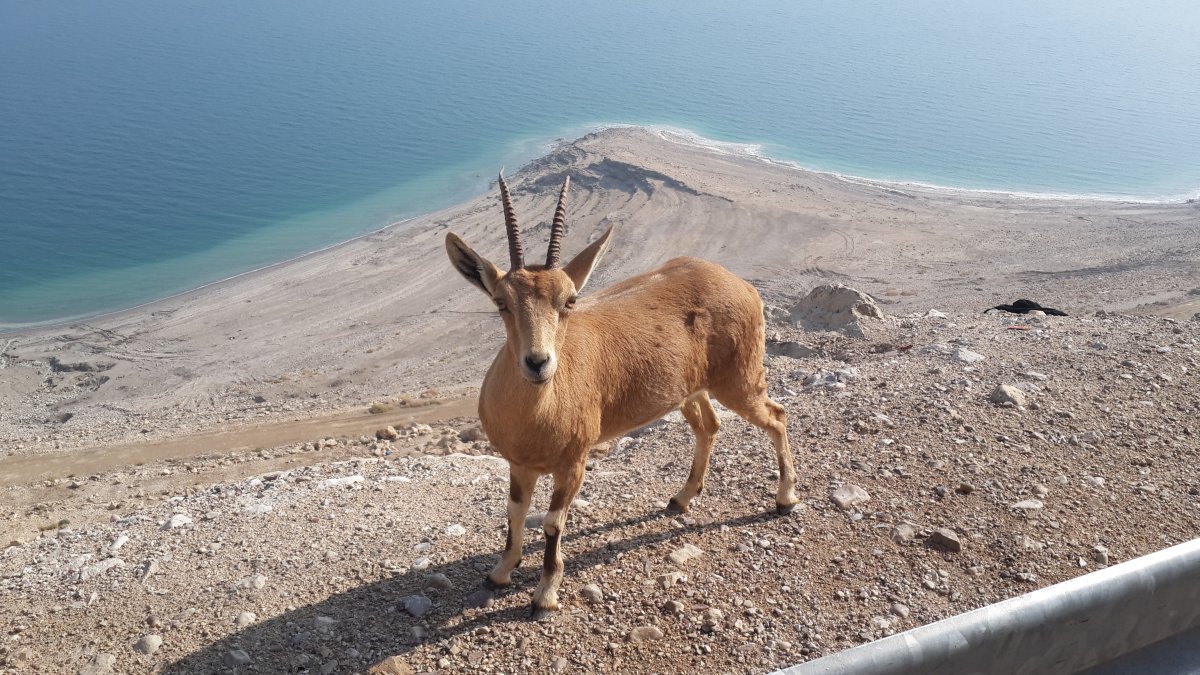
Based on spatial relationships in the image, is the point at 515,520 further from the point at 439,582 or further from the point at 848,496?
the point at 848,496

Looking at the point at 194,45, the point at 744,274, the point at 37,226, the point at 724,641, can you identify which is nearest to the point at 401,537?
the point at 724,641

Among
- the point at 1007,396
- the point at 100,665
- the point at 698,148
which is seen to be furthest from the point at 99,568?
the point at 698,148

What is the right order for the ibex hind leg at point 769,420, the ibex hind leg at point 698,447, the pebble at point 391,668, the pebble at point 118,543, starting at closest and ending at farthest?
the pebble at point 391,668, the ibex hind leg at point 769,420, the ibex hind leg at point 698,447, the pebble at point 118,543

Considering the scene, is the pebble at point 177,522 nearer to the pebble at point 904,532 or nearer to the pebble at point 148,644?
the pebble at point 148,644

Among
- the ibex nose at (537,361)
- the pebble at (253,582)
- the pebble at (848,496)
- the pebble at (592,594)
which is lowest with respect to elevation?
the pebble at (253,582)

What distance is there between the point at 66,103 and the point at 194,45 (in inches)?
Result: 754

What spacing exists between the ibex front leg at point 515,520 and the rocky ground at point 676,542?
0.48ft

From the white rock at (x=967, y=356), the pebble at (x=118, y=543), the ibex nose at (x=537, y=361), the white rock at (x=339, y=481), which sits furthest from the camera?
the white rock at (x=967, y=356)

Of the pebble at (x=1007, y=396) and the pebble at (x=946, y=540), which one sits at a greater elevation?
the pebble at (x=1007, y=396)

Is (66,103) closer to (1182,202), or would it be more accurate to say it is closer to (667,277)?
(667,277)

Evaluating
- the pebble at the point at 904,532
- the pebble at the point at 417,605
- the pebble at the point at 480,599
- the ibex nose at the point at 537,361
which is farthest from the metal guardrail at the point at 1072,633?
the pebble at the point at 417,605

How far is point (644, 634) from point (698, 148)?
37.9 meters

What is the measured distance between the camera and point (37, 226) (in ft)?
107

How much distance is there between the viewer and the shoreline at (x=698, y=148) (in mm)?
26844
